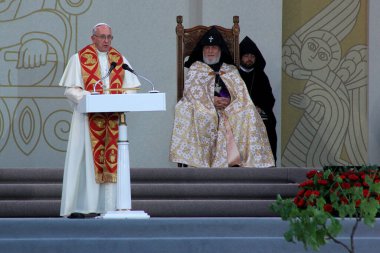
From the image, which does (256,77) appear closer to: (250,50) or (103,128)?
(250,50)

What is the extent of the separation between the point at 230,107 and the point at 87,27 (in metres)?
2.84

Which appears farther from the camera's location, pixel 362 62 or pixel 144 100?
pixel 362 62

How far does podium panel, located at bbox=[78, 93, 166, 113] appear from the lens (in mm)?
8617

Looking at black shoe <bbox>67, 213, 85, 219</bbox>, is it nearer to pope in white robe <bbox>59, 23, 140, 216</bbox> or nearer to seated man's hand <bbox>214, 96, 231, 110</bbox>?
pope in white robe <bbox>59, 23, 140, 216</bbox>

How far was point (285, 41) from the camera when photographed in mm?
14195

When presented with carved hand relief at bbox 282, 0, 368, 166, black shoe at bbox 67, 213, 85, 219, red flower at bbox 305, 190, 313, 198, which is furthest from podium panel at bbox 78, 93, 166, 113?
carved hand relief at bbox 282, 0, 368, 166

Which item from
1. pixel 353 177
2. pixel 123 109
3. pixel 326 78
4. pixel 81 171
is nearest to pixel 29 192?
pixel 81 171

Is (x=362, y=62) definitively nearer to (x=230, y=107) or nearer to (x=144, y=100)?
(x=230, y=107)

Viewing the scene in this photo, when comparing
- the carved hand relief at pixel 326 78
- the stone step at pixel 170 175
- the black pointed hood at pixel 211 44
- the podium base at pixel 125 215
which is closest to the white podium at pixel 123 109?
the podium base at pixel 125 215

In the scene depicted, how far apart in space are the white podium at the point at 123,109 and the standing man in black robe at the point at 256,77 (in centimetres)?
343

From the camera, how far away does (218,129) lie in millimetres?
11430

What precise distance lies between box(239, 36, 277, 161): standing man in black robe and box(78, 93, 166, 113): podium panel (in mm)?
3647

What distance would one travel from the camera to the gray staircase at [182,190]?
9.98m

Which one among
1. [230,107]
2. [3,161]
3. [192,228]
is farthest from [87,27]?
[192,228]
